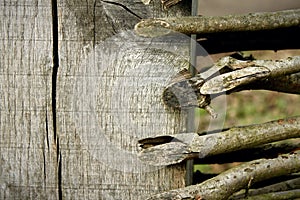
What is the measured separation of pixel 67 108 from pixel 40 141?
111 mm

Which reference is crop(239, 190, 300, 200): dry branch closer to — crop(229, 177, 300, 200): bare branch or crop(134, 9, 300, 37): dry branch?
crop(229, 177, 300, 200): bare branch

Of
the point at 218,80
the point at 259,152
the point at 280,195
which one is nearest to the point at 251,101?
the point at 259,152

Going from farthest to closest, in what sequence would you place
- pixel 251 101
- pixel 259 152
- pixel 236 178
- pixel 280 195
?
pixel 251 101 < pixel 259 152 < pixel 280 195 < pixel 236 178

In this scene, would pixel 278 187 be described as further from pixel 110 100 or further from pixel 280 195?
pixel 110 100

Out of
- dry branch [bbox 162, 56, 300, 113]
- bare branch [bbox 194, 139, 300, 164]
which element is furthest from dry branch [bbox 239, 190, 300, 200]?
dry branch [bbox 162, 56, 300, 113]

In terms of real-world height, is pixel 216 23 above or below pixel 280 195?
above

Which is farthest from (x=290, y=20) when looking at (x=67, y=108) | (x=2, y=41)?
(x=2, y=41)

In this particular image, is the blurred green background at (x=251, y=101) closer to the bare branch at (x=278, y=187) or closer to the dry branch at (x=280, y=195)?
the bare branch at (x=278, y=187)

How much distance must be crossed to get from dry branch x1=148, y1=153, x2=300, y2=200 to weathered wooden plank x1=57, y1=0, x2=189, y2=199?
2.4 inches

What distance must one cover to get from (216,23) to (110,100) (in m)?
0.31

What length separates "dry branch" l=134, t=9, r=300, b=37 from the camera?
158cm

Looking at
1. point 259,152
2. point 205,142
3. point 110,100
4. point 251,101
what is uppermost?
point 110,100

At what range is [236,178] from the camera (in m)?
1.74

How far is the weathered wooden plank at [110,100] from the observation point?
5.36 feet
